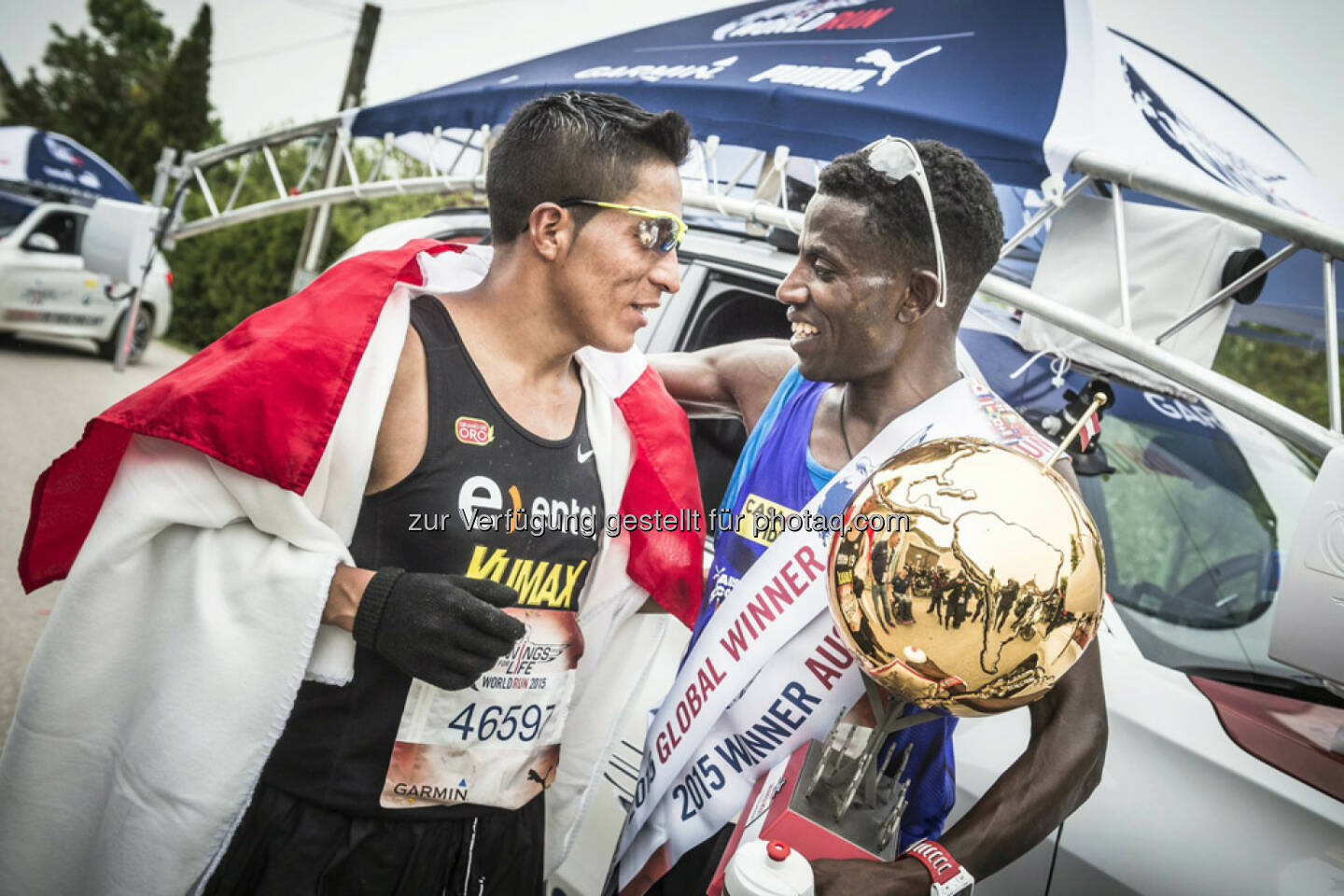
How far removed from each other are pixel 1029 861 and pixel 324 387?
1539mm

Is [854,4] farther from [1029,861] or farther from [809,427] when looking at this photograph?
[1029,861]

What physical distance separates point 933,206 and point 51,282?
1156 centimetres

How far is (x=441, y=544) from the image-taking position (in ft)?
5.01

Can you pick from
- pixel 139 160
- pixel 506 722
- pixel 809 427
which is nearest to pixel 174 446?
pixel 506 722

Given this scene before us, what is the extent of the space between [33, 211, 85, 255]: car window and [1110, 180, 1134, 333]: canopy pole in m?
11.9

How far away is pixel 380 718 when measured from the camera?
1.58 meters

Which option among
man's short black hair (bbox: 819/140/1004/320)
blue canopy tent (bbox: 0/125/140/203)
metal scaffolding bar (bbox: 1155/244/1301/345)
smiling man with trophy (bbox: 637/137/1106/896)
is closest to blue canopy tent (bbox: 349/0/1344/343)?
metal scaffolding bar (bbox: 1155/244/1301/345)

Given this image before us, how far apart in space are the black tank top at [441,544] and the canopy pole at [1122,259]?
5.47ft

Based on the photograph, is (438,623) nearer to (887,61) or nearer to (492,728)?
(492,728)

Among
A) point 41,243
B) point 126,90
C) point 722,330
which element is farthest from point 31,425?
point 126,90

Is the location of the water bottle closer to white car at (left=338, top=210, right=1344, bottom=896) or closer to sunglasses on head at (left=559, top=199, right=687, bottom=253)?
white car at (left=338, top=210, right=1344, bottom=896)

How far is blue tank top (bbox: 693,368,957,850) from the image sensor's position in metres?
1.62

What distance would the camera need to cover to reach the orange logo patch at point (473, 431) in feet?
5.07

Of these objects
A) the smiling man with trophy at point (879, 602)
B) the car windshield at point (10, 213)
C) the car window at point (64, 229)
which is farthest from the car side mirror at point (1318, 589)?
the car window at point (64, 229)
